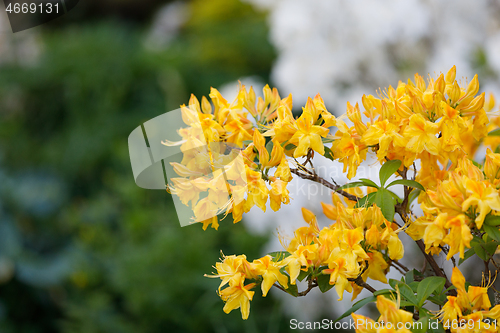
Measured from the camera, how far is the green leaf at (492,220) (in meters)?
0.34

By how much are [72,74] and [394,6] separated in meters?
2.03

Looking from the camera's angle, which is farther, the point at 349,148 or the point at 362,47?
the point at 362,47

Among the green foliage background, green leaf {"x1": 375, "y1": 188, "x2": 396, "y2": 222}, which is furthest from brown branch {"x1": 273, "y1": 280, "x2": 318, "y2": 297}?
the green foliage background

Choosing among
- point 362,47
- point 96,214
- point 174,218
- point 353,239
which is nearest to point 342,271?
point 353,239

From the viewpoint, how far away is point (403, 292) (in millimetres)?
385

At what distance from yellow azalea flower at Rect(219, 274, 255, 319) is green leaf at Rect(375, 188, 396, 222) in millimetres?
153

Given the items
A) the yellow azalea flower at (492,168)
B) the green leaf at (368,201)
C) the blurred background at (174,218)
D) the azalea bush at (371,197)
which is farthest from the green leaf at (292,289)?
the blurred background at (174,218)

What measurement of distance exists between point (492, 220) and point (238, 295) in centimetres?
24

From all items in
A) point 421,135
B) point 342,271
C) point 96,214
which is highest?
point 421,135

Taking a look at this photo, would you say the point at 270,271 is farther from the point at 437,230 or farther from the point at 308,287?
the point at 437,230

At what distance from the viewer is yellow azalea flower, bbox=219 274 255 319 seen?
385mm

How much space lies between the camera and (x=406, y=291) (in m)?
0.39

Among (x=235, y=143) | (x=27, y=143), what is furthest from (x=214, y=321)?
(x=27, y=143)

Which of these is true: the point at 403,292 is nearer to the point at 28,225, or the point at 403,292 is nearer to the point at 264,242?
the point at 264,242
